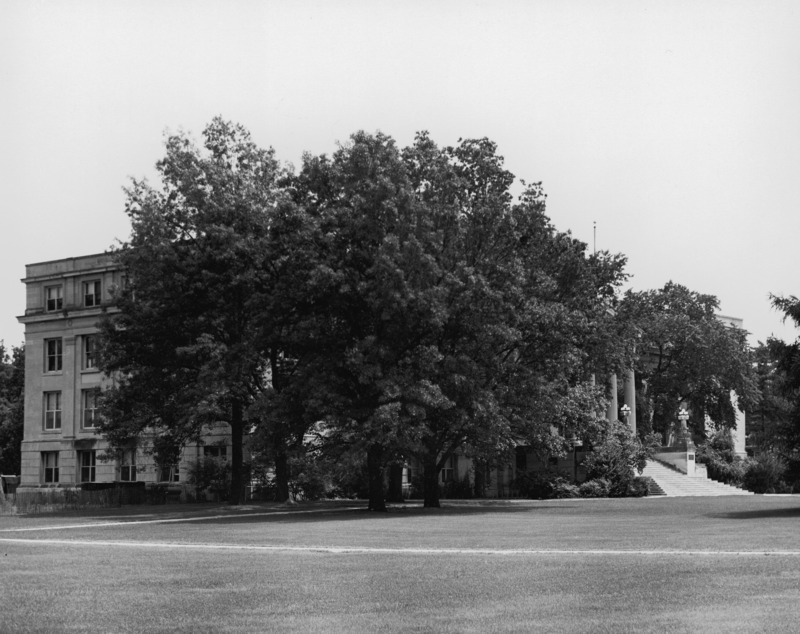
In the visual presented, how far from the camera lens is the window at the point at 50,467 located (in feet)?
248

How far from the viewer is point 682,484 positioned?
62.2 meters

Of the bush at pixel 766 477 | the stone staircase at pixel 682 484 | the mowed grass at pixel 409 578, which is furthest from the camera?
the bush at pixel 766 477

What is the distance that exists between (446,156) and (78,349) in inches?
1523

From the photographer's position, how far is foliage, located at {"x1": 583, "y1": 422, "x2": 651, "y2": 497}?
5981 centimetres

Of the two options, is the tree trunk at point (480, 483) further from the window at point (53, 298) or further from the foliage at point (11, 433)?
the foliage at point (11, 433)

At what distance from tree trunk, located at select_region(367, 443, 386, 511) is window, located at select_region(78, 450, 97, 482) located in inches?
1405

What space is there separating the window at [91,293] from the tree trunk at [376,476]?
3578cm

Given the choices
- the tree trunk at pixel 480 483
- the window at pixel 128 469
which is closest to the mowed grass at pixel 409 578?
the tree trunk at pixel 480 483

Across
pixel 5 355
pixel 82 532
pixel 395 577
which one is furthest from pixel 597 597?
pixel 5 355

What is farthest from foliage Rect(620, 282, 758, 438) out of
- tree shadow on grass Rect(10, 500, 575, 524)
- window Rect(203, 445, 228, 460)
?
tree shadow on grass Rect(10, 500, 575, 524)

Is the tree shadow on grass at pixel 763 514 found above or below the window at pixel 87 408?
below

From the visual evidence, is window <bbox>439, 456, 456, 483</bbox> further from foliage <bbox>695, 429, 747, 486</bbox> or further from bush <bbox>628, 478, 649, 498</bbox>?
foliage <bbox>695, 429, 747, 486</bbox>

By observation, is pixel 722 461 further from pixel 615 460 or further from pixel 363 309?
pixel 363 309

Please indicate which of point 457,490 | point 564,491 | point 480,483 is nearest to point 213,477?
point 457,490
